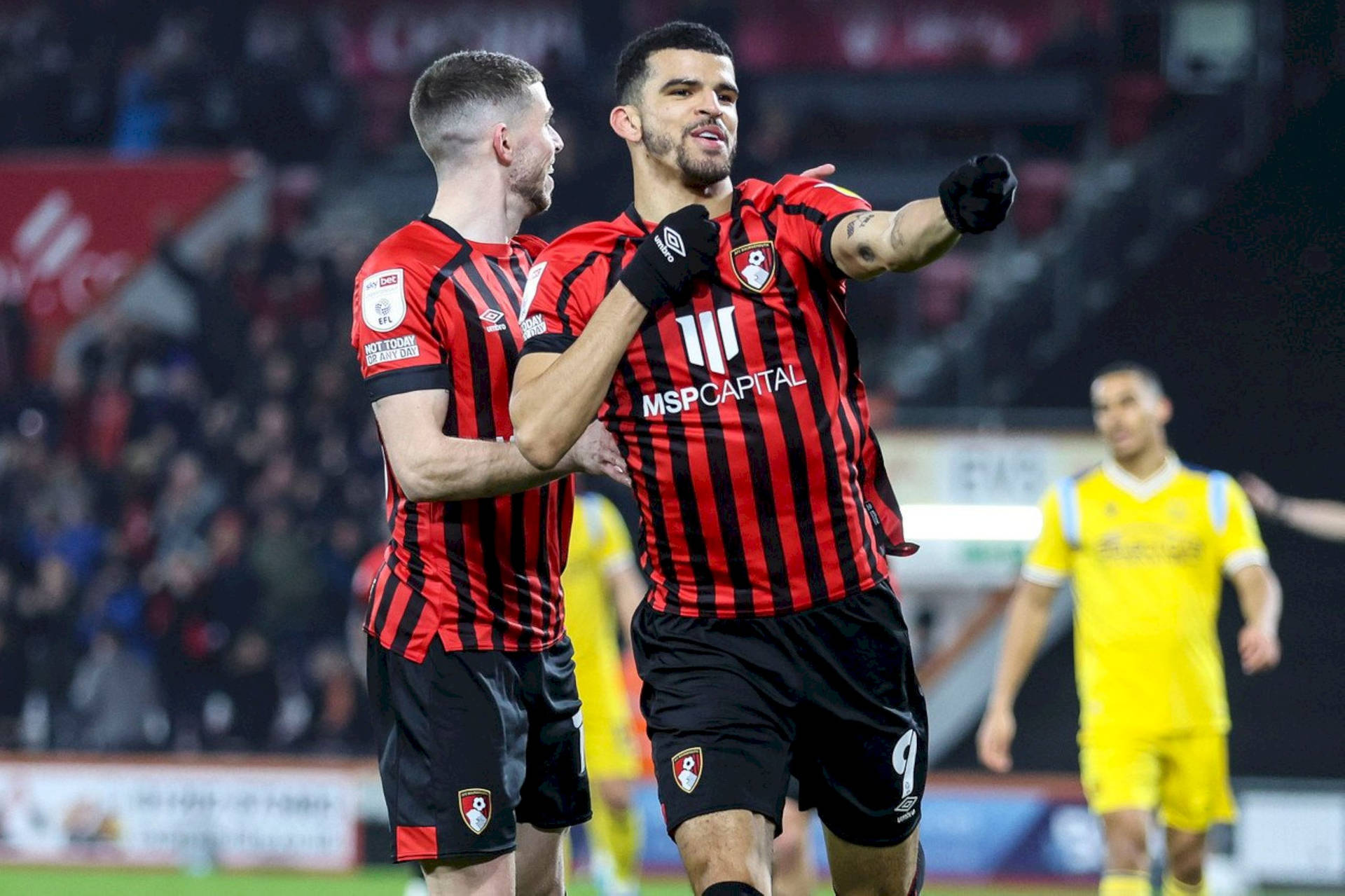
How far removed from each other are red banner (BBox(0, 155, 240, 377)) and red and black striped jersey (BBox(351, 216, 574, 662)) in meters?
11.8

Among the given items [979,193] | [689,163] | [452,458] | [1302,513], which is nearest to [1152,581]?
[1302,513]

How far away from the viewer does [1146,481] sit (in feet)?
25.1

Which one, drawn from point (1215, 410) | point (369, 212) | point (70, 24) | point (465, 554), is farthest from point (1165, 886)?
point (70, 24)

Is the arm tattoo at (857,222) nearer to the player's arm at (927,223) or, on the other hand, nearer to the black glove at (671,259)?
the player's arm at (927,223)

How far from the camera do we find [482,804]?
454 centimetres

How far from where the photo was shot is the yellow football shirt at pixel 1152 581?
750 cm

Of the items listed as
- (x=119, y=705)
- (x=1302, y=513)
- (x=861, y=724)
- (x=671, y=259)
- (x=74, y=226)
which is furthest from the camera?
(x=74, y=226)

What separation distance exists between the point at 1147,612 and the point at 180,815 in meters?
6.72

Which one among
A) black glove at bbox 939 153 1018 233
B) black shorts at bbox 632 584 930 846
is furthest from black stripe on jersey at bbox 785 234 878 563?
black glove at bbox 939 153 1018 233

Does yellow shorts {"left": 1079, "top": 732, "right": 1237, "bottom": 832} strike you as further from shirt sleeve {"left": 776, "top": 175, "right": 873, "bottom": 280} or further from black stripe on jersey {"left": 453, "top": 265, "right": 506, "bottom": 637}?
shirt sleeve {"left": 776, "top": 175, "right": 873, "bottom": 280}

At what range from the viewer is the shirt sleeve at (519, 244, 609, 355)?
428cm

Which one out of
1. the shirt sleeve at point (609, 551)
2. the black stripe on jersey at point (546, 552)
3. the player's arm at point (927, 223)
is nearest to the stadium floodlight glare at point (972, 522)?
the shirt sleeve at point (609, 551)

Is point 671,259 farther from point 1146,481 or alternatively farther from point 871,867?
point 1146,481

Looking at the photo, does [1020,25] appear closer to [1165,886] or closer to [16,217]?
[16,217]
